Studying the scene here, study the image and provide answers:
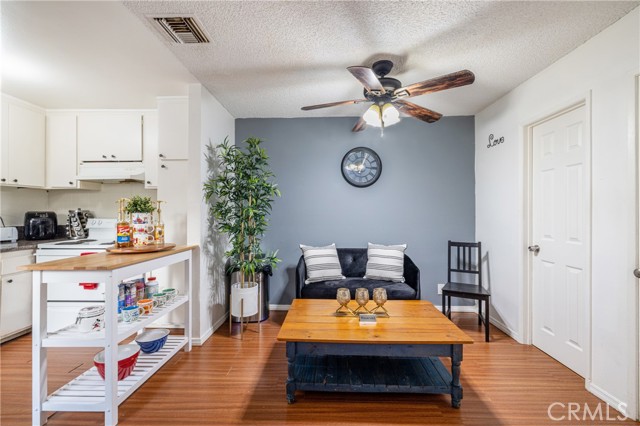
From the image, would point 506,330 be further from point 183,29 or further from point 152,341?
point 183,29

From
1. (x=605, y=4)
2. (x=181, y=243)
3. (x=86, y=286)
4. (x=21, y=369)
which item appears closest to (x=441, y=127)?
(x=605, y=4)

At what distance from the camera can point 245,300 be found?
2934 mm

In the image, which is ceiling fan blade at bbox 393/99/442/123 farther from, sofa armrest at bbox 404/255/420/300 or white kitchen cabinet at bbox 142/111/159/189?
white kitchen cabinet at bbox 142/111/159/189

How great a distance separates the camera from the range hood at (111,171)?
10.6 feet

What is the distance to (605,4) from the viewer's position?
171 cm

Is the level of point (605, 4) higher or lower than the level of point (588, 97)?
higher

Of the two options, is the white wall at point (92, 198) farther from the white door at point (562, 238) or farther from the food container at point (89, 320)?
the white door at point (562, 238)

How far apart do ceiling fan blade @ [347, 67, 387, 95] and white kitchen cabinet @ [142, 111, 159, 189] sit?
249 cm

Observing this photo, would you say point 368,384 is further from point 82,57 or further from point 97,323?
point 82,57

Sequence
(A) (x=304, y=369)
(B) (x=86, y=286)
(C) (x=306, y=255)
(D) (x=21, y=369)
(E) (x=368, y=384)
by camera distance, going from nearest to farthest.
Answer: (E) (x=368, y=384), (A) (x=304, y=369), (D) (x=21, y=369), (B) (x=86, y=286), (C) (x=306, y=255)

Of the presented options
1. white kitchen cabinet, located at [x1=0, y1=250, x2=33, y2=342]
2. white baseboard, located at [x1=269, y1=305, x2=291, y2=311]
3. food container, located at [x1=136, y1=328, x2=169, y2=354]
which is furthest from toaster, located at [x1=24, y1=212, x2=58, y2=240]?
white baseboard, located at [x1=269, y1=305, x2=291, y2=311]

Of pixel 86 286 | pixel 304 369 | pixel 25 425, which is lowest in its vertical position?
pixel 25 425

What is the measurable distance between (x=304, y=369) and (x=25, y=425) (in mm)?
1687

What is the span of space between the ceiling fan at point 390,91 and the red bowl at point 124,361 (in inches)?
92.9
